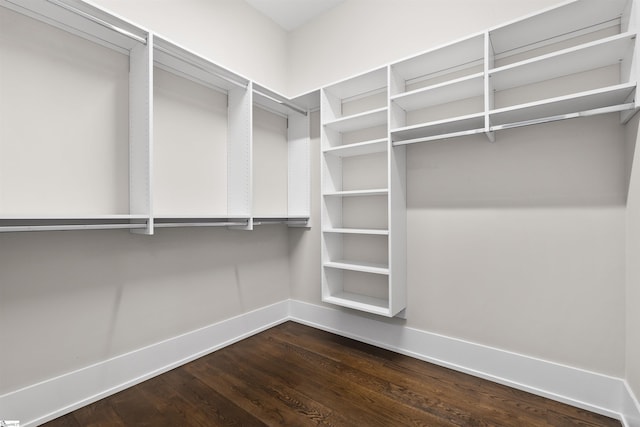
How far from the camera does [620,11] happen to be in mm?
1618

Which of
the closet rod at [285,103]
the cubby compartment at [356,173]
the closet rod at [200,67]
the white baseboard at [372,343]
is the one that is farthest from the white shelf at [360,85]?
the white baseboard at [372,343]

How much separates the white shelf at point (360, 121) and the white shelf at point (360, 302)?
58.8 inches

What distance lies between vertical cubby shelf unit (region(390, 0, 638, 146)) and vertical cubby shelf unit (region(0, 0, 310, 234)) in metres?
1.15

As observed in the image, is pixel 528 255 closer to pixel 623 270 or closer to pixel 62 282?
pixel 623 270

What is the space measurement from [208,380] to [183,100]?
80.4 inches

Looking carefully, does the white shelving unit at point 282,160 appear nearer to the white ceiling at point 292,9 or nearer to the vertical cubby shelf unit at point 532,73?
the white ceiling at point 292,9

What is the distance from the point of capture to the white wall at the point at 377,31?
2.08m

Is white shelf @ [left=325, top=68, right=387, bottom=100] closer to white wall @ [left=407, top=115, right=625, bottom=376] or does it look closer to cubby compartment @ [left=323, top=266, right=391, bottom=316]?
white wall @ [left=407, top=115, right=625, bottom=376]

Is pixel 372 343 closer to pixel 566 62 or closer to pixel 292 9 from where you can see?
pixel 566 62

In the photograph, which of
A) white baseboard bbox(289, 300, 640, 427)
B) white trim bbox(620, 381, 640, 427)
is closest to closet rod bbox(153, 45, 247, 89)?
white baseboard bbox(289, 300, 640, 427)

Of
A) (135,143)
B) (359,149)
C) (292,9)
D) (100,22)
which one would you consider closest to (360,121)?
(359,149)

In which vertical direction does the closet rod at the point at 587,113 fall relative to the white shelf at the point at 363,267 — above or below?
above

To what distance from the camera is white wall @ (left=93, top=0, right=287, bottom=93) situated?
209cm

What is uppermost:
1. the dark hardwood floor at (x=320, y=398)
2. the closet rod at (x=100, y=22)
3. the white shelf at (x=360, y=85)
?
the white shelf at (x=360, y=85)
